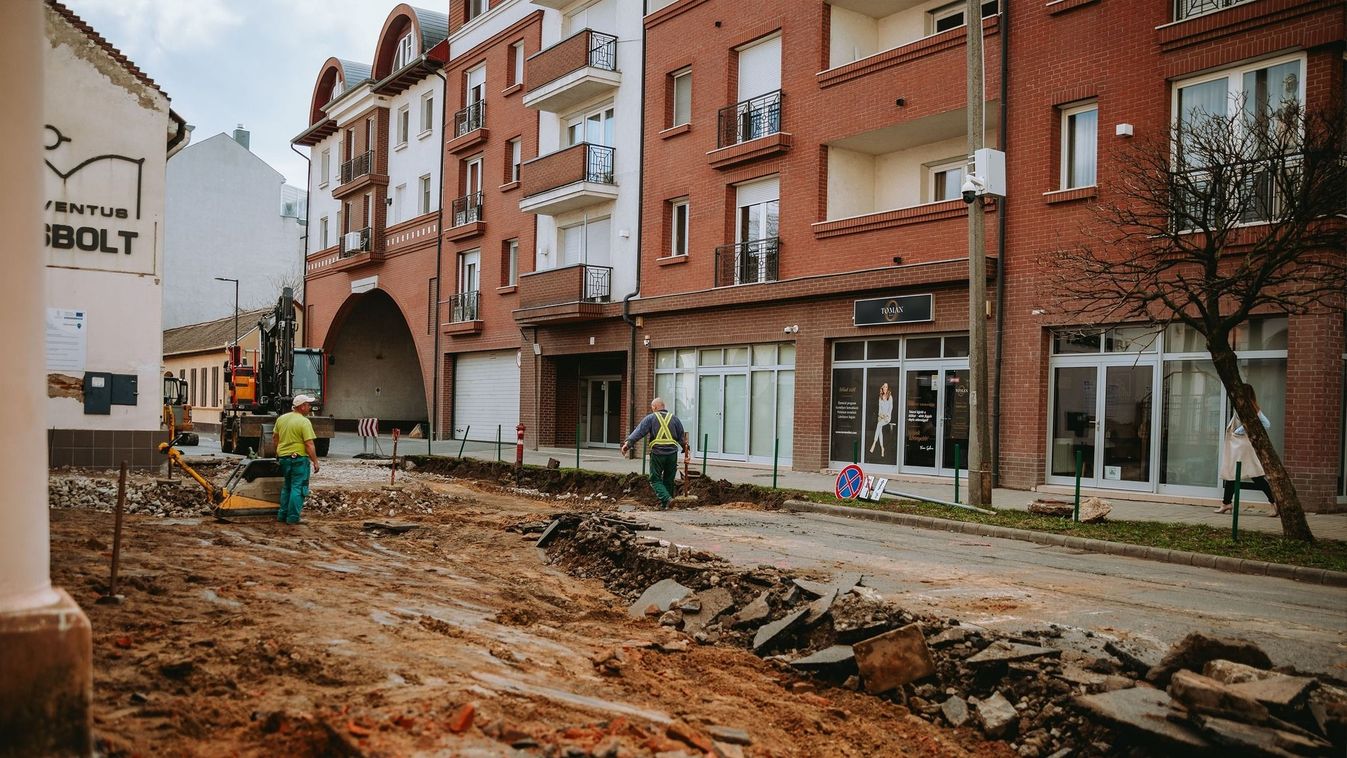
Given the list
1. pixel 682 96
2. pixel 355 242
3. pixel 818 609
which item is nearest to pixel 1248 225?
pixel 818 609

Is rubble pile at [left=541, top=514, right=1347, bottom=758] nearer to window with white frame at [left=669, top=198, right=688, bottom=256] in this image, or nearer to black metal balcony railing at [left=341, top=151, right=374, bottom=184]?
window with white frame at [left=669, top=198, right=688, bottom=256]

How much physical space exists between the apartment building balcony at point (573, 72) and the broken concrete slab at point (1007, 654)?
23781mm

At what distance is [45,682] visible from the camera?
405cm

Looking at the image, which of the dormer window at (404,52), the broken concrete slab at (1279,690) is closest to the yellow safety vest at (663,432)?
the broken concrete slab at (1279,690)

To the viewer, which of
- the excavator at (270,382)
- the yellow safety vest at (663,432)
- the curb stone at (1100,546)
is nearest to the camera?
the curb stone at (1100,546)

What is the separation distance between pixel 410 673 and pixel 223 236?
53.6 meters

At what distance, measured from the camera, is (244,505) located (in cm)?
1389

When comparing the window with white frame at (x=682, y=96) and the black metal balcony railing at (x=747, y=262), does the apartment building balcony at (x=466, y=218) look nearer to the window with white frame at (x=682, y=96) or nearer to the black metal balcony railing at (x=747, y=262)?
the window with white frame at (x=682, y=96)

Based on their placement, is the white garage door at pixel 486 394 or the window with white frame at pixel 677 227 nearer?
the window with white frame at pixel 677 227

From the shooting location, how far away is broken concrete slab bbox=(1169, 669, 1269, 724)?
5117 millimetres

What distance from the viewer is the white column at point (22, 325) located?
402cm

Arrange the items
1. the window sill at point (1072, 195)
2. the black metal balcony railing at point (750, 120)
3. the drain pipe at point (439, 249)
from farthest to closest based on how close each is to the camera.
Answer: the drain pipe at point (439, 249) < the black metal balcony railing at point (750, 120) < the window sill at point (1072, 195)

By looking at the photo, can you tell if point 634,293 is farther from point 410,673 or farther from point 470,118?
point 410,673

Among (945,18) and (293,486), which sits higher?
(945,18)
